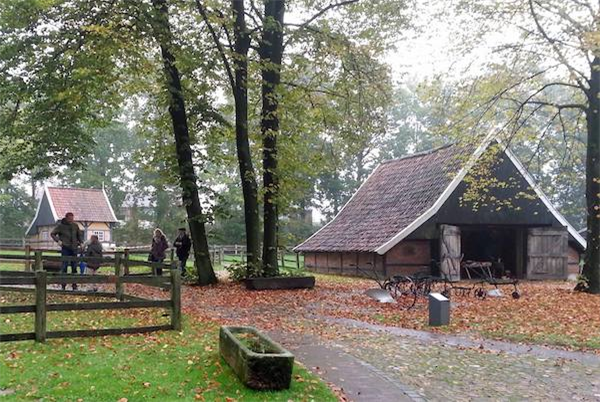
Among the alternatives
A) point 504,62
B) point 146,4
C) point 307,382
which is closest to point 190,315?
point 307,382

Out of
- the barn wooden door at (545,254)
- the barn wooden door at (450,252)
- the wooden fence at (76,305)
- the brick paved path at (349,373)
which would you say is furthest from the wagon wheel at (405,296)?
the barn wooden door at (545,254)

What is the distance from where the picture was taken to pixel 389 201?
93.9 feet

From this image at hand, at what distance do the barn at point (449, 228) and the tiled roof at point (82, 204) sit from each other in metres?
24.2

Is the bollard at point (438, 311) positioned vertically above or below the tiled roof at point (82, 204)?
below

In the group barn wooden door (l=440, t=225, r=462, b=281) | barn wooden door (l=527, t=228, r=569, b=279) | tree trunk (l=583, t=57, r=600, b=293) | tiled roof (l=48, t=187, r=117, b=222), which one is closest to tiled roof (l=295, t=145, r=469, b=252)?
barn wooden door (l=440, t=225, r=462, b=281)

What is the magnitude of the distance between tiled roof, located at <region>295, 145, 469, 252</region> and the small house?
23778mm

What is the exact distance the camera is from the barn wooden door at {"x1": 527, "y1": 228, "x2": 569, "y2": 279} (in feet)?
87.6

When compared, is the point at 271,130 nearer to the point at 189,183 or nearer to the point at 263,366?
the point at 189,183

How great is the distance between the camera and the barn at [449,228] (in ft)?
81.9

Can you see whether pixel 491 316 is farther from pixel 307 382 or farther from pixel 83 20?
pixel 83 20

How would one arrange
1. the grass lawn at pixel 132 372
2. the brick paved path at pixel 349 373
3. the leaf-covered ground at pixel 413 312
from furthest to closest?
the leaf-covered ground at pixel 413 312, the brick paved path at pixel 349 373, the grass lawn at pixel 132 372

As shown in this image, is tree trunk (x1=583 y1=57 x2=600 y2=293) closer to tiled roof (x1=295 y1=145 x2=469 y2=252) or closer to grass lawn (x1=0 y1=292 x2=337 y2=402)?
tiled roof (x1=295 y1=145 x2=469 y2=252)

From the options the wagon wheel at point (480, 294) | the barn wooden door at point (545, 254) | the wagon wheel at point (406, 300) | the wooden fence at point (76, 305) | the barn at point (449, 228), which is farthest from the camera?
the barn wooden door at point (545, 254)

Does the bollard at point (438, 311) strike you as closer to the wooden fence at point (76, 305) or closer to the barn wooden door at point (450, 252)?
the wooden fence at point (76, 305)
